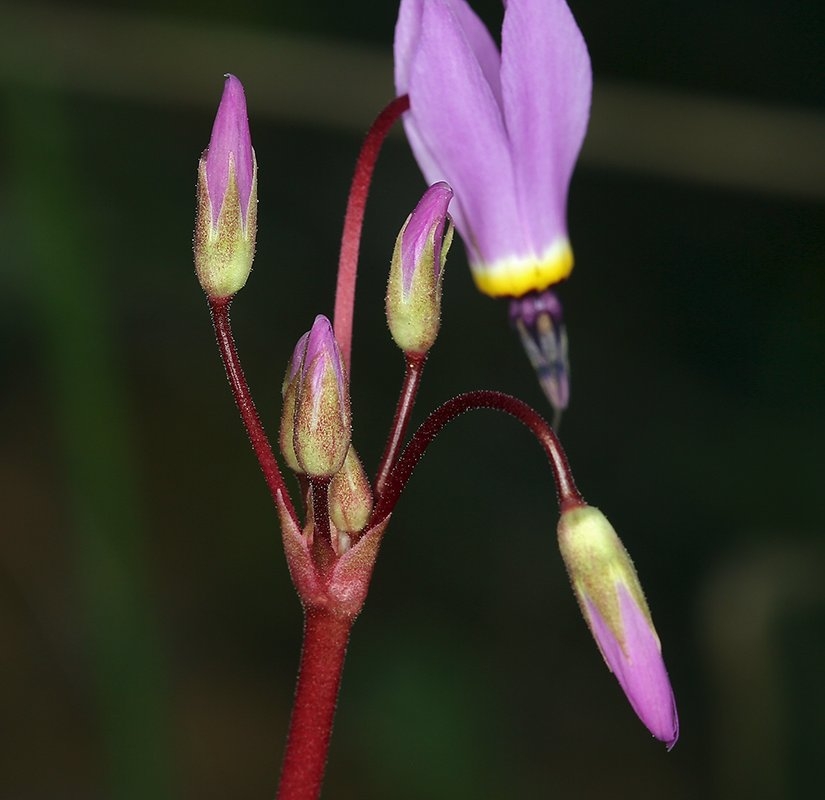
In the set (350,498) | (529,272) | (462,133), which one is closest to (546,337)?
(529,272)

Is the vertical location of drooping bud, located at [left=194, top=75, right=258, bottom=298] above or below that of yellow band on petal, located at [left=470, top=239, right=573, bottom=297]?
above

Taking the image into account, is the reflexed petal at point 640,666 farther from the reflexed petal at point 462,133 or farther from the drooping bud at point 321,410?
the reflexed petal at point 462,133

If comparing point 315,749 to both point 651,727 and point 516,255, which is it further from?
point 516,255

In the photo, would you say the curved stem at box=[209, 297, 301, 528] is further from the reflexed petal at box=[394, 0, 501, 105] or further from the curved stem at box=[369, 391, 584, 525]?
the reflexed petal at box=[394, 0, 501, 105]

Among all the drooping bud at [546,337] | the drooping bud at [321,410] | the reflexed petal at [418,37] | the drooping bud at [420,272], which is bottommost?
the drooping bud at [546,337]

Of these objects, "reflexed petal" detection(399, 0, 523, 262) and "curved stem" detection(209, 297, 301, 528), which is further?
"reflexed petal" detection(399, 0, 523, 262)

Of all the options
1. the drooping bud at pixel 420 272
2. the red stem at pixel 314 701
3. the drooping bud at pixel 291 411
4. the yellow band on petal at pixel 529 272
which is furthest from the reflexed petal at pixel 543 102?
the red stem at pixel 314 701

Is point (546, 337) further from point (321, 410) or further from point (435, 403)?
point (435, 403)

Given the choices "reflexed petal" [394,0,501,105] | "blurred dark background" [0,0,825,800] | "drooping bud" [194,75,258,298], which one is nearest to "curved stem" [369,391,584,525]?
"drooping bud" [194,75,258,298]
